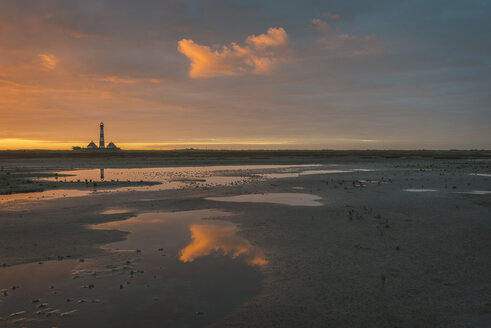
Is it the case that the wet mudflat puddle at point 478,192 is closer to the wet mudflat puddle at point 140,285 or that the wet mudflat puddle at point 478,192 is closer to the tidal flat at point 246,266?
the tidal flat at point 246,266

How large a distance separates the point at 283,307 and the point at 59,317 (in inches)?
195

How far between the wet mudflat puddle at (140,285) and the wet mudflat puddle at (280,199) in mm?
10663

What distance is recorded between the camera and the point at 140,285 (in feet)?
30.3

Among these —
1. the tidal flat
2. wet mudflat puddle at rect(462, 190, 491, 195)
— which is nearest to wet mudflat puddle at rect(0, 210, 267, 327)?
the tidal flat

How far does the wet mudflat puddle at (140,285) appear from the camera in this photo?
7551 millimetres

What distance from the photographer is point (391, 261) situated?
441 inches

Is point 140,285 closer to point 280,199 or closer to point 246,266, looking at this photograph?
point 246,266

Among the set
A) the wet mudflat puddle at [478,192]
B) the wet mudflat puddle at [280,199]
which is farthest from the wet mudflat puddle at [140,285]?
the wet mudflat puddle at [478,192]

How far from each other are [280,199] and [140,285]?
17059 mm

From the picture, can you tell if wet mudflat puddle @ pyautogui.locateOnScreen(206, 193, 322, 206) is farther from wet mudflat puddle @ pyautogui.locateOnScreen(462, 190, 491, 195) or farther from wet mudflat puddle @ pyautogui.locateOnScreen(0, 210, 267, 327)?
wet mudflat puddle @ pyautogui.locateOnScreen(462, 190, 491, 195)

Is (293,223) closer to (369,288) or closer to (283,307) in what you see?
(369,288)

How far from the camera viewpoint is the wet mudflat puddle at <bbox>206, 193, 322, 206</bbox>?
23828 mm

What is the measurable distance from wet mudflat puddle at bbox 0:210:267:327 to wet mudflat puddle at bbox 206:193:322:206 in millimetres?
10663

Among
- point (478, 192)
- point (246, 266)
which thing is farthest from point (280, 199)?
point (478, 192)
